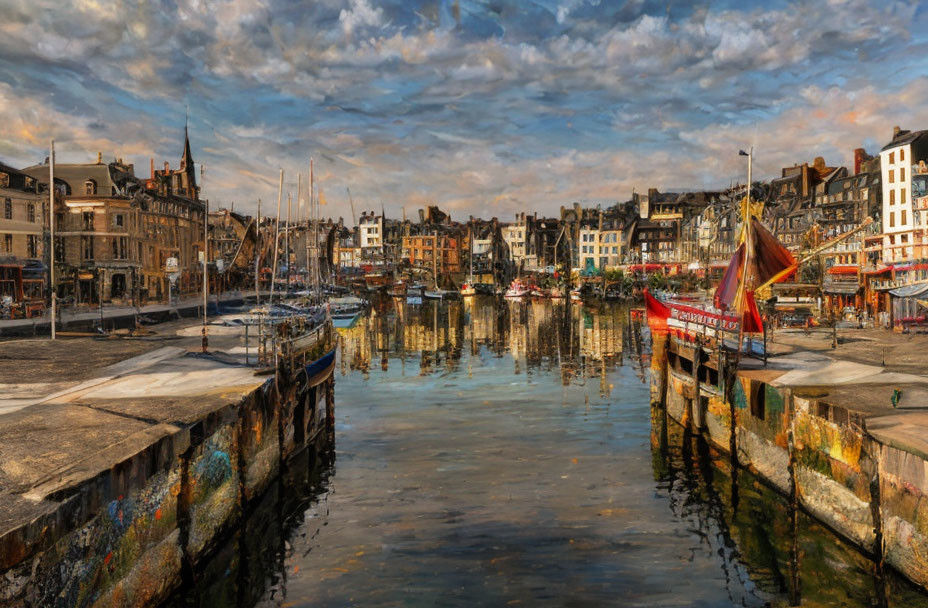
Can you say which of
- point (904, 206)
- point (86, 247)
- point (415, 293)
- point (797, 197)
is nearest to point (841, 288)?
point (904, 206)

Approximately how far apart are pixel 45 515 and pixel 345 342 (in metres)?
53.8

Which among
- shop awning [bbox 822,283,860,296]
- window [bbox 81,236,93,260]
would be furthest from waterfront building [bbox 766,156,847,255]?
window [bbox 81,236,93,260]

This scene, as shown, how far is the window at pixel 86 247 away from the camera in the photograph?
253 feet

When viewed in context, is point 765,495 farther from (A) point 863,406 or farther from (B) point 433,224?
(B) point 433,224

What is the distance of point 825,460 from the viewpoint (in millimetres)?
18812

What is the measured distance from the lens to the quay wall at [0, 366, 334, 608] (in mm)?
10500

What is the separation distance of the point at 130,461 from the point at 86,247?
7274cm

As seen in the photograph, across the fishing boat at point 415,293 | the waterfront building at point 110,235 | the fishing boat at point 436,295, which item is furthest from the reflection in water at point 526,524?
the fishing boat at point 436,295

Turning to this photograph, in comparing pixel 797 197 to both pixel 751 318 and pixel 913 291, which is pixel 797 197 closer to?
pixel 913 291

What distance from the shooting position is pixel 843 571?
16.4 metres

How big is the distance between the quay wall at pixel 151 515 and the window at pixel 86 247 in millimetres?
63775

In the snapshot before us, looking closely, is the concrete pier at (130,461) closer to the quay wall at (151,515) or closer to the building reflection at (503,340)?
the quay wall at (151,515)

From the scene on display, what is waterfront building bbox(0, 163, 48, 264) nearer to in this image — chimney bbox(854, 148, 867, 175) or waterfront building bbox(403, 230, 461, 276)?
chimney bbox(854, 148, 867, 175)

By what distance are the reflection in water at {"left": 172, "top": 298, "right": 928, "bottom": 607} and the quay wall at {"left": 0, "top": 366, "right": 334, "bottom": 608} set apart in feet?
3.03
